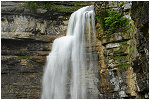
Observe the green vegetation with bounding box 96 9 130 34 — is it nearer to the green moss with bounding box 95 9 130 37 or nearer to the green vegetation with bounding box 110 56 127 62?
the green moss with bounding box 95 9 130 37

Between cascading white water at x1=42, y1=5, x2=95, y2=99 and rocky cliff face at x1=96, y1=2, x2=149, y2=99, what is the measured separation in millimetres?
1042

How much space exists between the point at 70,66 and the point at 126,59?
354 centimetres

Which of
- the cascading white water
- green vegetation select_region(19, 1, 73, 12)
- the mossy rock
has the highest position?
green vegetation select_region(19, 1, 73, 12)

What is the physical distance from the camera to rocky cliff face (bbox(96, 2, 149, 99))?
5.89m

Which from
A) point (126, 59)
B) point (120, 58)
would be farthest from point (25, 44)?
point (126, 59)

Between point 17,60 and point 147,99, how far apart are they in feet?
30.1

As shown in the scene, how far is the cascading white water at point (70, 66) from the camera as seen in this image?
32.0 feet

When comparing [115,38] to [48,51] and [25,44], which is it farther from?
[25,44]

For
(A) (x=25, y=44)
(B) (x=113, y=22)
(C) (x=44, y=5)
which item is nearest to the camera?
(B) (x=113, y=22)

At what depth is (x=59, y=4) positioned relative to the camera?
13.7 meters

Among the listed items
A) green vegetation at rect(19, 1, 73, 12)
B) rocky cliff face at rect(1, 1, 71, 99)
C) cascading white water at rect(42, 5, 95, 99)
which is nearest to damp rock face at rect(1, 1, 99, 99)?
rocky cliff face at rect(1, 1, 71, 99)

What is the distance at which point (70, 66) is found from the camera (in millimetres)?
9992

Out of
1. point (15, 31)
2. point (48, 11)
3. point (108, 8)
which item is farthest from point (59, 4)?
point (108, 8)

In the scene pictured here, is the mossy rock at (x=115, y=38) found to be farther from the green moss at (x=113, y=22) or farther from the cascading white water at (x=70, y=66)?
the cascading white water at (x=70, y=66)
